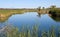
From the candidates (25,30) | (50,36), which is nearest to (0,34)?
(25,30)

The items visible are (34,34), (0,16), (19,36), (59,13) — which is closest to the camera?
(19,36)

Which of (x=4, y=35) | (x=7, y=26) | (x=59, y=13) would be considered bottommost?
(x=59, y=13)

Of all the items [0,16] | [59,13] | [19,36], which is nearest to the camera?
[19,36]

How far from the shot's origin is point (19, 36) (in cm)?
548

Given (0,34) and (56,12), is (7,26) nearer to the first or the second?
(0,34)

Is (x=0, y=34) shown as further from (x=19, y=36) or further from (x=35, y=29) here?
(x=35, y=29)

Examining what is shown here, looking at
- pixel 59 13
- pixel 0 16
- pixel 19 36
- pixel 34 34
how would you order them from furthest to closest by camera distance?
pixel 59 13
pixel 0 16
pixel 34 34
pixel 19 36

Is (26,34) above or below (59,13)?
above

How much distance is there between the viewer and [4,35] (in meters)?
6.05

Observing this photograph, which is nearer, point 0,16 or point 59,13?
point 0,16

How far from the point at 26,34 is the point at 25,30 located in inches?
6.0

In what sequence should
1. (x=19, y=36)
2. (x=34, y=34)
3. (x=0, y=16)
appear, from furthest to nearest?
(x=0, y=16)
(x=34, y=34)
(x=19, y=36)

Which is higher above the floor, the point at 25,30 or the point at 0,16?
the point at 25,30

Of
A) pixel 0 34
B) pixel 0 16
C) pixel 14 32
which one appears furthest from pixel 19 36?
pixel 0 16
